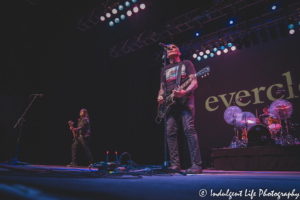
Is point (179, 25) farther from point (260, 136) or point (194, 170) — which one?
point (194, 170)

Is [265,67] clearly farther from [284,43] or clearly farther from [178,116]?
[178,116]

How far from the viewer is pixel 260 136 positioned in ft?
18.1

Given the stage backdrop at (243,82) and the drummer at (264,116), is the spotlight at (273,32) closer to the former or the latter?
the stage backdrop at (243,82)

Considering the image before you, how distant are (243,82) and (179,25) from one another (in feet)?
11.1

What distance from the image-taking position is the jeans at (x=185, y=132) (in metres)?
2.90

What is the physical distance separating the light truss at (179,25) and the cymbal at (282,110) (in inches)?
130

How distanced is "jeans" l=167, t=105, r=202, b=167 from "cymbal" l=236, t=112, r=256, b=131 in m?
4.26

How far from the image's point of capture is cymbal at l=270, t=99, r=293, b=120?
6.01 metres

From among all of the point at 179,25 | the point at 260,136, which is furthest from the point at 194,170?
the point at 179,25

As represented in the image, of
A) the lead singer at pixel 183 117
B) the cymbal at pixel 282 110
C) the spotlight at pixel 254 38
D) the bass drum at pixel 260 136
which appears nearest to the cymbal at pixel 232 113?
the cymbal at pixel 282 110

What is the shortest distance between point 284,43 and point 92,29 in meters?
7.41

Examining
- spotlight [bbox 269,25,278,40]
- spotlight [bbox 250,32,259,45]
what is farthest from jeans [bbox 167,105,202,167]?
spotlight [bbox 269,25,278,40]

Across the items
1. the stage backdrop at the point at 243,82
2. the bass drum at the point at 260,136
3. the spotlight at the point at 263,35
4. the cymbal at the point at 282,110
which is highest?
the spotlight at the point at 263,35

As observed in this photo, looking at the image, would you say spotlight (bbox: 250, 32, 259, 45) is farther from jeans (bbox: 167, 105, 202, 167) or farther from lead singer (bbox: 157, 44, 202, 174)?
jeans (bbox: 167, 105, 202, 167)
